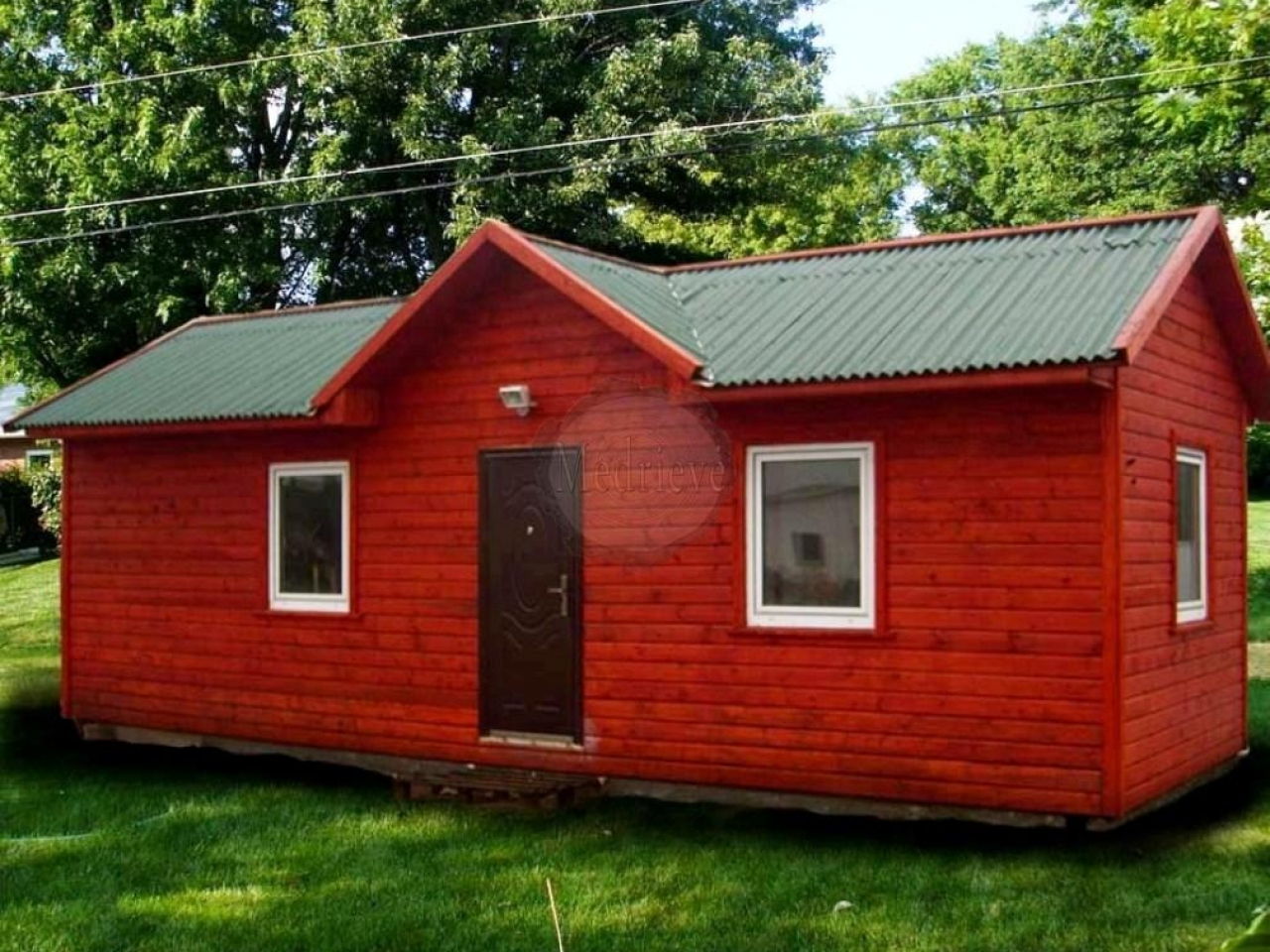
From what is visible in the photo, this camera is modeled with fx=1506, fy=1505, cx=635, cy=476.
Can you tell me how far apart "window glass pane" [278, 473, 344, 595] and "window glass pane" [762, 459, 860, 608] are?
374 centimetres

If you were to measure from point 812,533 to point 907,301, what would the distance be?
67.6 inches

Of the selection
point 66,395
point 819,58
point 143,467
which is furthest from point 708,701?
point 819,58

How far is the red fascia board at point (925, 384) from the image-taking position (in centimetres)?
827

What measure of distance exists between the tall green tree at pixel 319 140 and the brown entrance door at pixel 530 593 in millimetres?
11741

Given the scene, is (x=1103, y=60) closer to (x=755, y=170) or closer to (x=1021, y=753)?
→ (x=755, y=170)

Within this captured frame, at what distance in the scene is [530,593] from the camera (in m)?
10.7

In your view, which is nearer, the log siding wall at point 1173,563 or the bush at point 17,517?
the log siding wall at point 1173,563

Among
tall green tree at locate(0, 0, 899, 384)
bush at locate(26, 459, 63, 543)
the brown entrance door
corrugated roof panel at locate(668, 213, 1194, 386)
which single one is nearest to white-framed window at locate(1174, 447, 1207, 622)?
corrugated roof panel at locate(668, 213, 1194, 386)

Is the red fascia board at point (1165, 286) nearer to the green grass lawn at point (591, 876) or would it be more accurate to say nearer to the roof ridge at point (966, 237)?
the roof ridge at point (966, 237)

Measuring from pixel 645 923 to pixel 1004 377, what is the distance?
11.7 feet

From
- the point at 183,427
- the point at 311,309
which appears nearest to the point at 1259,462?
the point at 311,309

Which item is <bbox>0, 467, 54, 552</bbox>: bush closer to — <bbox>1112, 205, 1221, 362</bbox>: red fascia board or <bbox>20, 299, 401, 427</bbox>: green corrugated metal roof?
<bbox>20, 299, 401, 427</bbox>: green corrugated metal roof

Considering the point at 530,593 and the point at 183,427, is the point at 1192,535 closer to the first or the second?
the point at 530,593

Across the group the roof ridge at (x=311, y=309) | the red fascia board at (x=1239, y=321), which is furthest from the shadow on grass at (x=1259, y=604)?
the roof ridge at (x=311, y=309)
